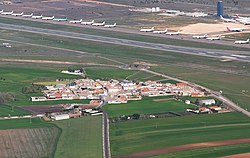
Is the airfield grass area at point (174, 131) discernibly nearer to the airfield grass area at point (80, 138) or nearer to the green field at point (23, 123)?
the airfield grass area at point (80, 138)

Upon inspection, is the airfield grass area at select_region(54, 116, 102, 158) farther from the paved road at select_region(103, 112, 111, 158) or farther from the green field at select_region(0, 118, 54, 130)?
the green field at select_region(0, 118, 54, 130)

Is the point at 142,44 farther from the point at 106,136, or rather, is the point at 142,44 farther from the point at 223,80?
the point at 106,136

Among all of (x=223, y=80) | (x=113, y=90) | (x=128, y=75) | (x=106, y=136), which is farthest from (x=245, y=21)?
(x=106, y=136)

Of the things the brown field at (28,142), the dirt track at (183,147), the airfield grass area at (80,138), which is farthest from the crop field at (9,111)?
the dirt track at (183,147)

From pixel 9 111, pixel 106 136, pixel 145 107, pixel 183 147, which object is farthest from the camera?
pixel 145 107

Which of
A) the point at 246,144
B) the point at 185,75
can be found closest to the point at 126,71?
the point at 185,75

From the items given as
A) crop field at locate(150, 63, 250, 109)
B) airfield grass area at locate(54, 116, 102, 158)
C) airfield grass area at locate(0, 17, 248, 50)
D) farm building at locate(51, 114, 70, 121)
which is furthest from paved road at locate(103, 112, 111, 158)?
airfield grass area at locate(0, 17, 248, 50)
